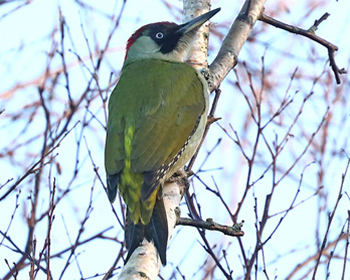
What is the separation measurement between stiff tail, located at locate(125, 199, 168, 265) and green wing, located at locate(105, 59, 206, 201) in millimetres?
391

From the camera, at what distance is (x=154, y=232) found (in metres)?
4.18

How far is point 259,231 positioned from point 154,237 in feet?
4.01

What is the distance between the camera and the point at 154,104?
5.21 meters

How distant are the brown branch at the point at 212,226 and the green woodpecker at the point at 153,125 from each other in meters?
0.14

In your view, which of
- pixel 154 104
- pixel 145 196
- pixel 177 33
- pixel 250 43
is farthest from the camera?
pixel 250 43

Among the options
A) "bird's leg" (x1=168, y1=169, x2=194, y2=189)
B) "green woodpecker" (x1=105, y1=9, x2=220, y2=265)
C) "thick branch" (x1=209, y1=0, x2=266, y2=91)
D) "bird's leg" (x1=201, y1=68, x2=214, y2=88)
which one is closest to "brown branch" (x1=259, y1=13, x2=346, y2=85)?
"thick branch" (x1=209, y1=0, x2=266, y2=91)

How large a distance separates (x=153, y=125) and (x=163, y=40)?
1.39 meters

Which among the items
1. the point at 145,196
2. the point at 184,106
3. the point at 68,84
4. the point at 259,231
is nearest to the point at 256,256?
the point at 259,231

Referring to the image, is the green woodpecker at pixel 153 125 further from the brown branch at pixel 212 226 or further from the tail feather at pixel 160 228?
the brown branch at pixel 212 226

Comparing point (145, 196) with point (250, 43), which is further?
point (250, 43)

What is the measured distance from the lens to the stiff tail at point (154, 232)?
4.00 m

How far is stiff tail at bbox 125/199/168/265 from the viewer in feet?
13.1

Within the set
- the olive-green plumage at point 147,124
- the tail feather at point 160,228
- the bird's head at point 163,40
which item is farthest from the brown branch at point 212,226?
the bird's head at point 163,40

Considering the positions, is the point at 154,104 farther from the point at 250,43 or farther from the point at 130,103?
the point at 250,43
